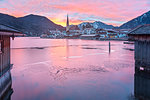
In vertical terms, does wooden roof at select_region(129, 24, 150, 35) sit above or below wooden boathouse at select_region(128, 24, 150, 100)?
above

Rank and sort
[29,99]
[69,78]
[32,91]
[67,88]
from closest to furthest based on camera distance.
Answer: [29,99] < [32,91] < [67,88] < [69,78]

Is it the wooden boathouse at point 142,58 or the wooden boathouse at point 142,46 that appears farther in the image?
the wooden boathouse at point 142,46

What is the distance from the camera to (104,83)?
446 inches

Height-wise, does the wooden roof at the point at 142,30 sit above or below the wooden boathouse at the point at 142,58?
above

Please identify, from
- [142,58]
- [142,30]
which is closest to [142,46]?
[142,58]

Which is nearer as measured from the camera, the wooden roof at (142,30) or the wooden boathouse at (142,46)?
the wooden roof at (142,30)

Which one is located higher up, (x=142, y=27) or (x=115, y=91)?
(x=142, y=27)

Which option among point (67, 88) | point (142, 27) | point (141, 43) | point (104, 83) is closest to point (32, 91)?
point (67, 88)

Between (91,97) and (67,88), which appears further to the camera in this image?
(67,88)

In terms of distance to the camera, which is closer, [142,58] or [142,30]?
[142,30]

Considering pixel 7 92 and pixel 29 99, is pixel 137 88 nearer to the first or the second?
pixel 29 99

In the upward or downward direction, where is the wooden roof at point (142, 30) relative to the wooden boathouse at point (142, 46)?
upward

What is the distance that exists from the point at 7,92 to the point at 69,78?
209 inches

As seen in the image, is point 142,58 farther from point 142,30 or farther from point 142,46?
point 142,30
